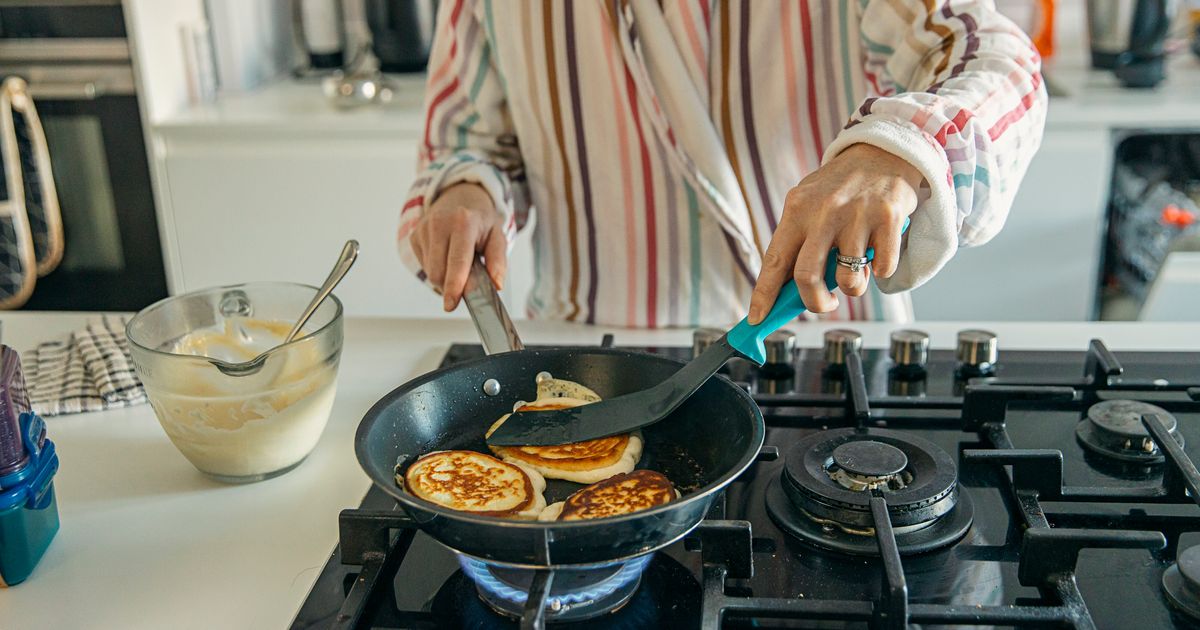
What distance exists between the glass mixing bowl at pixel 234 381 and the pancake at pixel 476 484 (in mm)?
135

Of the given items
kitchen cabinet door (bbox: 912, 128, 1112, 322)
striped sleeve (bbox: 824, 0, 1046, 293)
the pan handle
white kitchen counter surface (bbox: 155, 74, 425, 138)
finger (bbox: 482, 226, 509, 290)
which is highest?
striped sleeve (bbox: 824, 0, 1046, 293)

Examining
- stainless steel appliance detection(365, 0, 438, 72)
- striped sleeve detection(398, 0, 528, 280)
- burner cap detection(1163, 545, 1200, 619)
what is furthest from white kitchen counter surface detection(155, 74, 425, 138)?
burner cap detection(1163, 545, 1200, 619)

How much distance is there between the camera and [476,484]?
74 cm

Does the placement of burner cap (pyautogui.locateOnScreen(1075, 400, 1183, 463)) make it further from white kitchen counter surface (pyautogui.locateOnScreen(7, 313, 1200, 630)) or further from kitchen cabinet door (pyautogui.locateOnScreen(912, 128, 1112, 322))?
kitchen cabinet door (pyautogui.locateOnScreen(912, 128, 1112, 322))

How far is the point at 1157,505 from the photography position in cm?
77

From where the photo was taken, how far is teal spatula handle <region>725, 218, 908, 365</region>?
75cm

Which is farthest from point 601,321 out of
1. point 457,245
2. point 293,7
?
point 293,7

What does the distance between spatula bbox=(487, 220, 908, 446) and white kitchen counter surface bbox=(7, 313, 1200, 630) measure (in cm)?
16

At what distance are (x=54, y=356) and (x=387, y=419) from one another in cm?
50

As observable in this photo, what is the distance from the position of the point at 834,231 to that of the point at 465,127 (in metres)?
0.59

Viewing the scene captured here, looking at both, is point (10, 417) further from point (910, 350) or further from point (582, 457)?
point (910, 350)

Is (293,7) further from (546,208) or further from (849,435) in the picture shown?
(849,435)

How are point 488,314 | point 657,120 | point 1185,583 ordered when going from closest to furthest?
point 1185,583 < point 488,314 < point 657,120

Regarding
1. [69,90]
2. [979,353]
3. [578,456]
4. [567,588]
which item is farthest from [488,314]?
[69,90]
